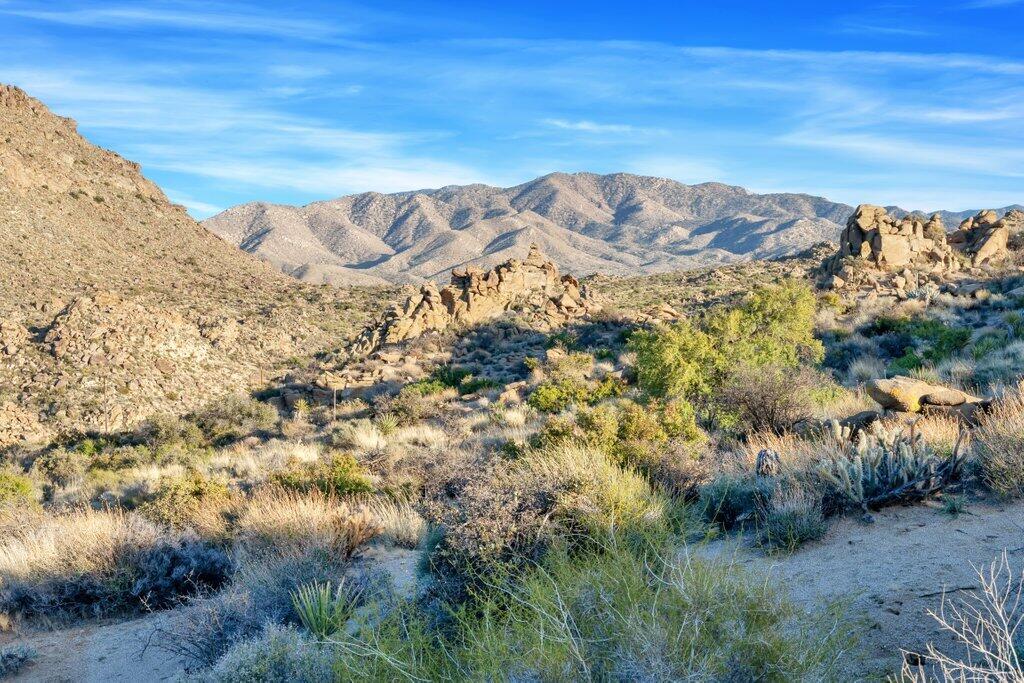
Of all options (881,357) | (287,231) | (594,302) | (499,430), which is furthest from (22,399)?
(287,231)

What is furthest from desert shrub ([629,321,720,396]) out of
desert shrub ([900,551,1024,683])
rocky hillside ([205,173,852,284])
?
rocky hillside ([205,173,852,284])

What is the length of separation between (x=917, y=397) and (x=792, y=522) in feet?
16.3

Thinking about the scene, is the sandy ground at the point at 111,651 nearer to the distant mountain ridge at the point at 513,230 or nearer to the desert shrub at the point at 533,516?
the desert shrub at the point at 533,516

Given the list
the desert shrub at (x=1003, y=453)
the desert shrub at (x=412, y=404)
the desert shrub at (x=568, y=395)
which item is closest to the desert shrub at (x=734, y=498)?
the desert shrub at (x=1003, y=453)

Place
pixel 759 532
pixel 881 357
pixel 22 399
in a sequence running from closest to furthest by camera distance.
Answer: pixel 759 532
pixel 881 357
pixel 22 399

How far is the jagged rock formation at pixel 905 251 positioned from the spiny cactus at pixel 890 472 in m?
21.9

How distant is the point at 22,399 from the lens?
25.2m

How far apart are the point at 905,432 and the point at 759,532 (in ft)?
9.60

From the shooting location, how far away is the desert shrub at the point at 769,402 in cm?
1021

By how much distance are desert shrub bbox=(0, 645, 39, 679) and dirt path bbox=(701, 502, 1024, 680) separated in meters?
5.78

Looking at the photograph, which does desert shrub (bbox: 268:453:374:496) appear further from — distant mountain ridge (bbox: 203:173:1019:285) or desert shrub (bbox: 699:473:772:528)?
distant mountain ridge (bbox: 203:173:1019:285)

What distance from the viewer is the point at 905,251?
30.0 m

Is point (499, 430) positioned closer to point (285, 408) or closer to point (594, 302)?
point (285, 408)

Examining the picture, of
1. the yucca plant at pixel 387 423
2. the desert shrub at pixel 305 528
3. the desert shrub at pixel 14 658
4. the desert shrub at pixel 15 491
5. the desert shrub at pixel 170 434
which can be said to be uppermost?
the desert shrub at pixel 305 528
